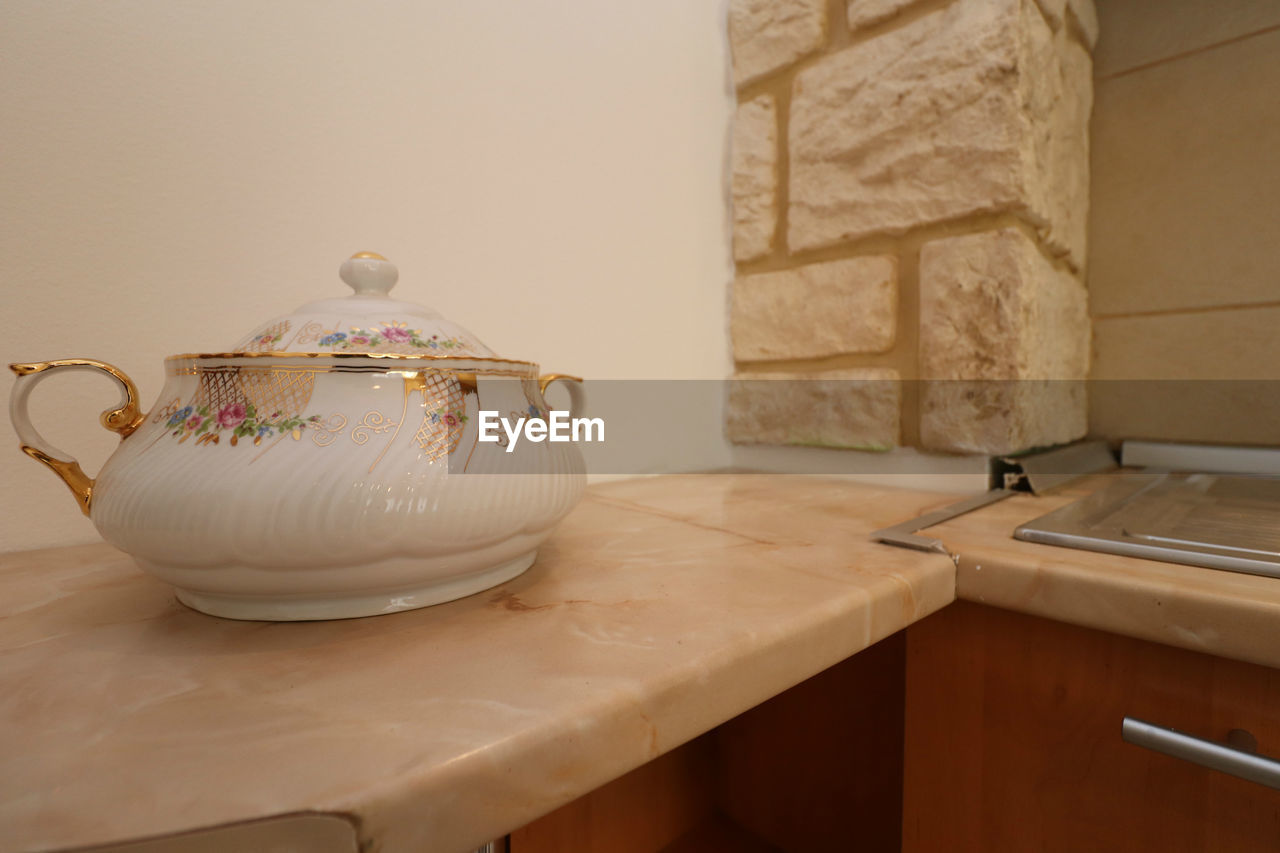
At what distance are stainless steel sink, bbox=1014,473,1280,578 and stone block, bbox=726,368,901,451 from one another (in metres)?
0.26

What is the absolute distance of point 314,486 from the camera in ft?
0.92

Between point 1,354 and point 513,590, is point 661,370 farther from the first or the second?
point 1,354

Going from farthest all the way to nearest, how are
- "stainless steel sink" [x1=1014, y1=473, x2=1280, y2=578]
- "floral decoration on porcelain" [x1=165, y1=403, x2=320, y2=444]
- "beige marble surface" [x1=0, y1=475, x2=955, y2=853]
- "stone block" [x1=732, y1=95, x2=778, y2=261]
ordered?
"stone block" [x1=732, y1=95, x2=778, y2=261] < "stainless steel sink" [x1=1014, y1=473, x2=1280, y2=578] < "floral decoration on porcelain" [x1=165, y1=403, x2=320, y2=444] < "beige marble surface" [x1=0, y1=475, x2=955, y2=853]

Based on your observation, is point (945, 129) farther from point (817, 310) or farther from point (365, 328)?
point (365, 328)

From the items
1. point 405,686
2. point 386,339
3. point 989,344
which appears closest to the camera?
point 405,686

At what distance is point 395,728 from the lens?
0.22 metres

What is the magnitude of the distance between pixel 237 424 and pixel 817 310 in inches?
29.7

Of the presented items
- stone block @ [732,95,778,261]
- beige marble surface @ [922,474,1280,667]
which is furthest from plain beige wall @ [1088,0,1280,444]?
beige marble surface @ [922,474,1280,667]

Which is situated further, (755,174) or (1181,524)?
(755,174)

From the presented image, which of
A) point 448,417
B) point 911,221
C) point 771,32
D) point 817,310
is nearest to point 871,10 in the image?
point 771,32

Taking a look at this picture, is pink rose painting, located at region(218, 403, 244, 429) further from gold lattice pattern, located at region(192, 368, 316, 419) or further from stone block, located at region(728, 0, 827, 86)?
stone block, located at region(728, 0, 827, 86)

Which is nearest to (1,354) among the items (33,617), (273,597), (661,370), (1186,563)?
(33,617)

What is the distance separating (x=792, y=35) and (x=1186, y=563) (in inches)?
33.0

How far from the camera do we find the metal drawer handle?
0.33 m
